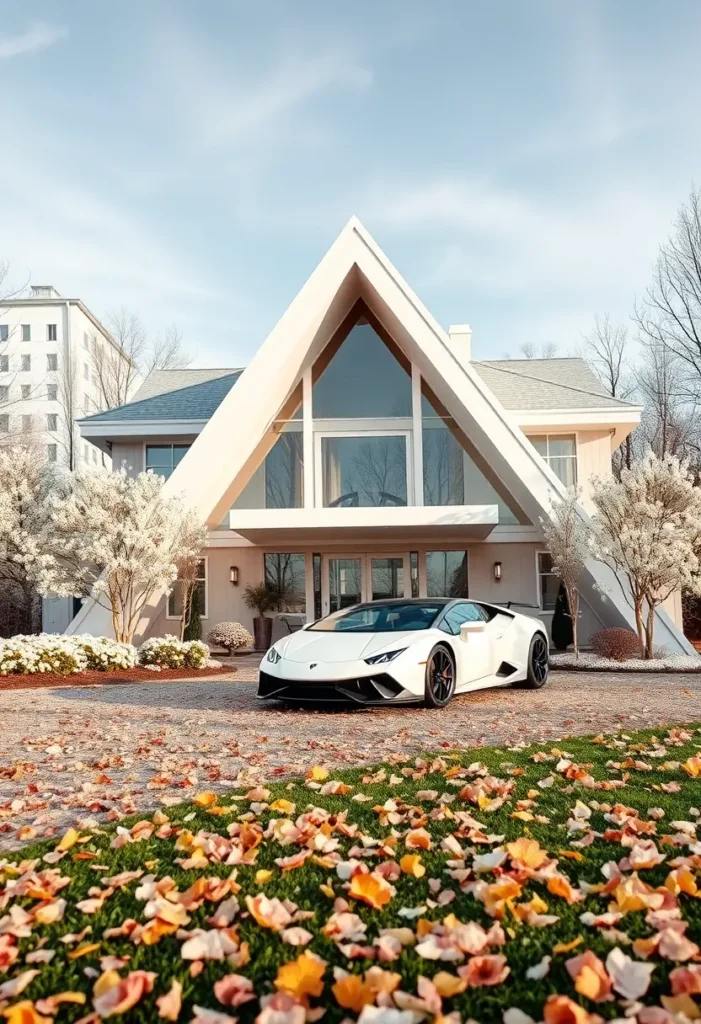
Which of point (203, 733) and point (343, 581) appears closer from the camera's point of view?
point (203, 733)

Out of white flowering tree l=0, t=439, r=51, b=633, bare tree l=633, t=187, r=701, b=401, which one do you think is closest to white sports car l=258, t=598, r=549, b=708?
white flowering tree l=0, t=439, r=51, b=633

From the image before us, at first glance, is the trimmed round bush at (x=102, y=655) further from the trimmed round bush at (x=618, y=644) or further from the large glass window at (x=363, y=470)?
the trimmed round bush at (x=618, y=644)

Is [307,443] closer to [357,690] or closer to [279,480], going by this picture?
[279,480]

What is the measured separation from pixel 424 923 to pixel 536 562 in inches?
748

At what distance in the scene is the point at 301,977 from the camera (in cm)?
Answer: 238

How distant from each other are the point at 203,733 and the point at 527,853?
4578mm

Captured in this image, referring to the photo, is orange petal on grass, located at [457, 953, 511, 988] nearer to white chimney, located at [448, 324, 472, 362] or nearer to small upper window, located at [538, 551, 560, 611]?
small upper window, located at [538, 551, 560, 611]

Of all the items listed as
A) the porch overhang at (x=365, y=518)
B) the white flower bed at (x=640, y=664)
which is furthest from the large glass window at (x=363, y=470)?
the white flower bed at (x=640, y=664)

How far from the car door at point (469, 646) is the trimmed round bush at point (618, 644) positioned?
576 centimetres

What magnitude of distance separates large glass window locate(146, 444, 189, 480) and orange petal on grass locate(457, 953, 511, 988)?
20632mm

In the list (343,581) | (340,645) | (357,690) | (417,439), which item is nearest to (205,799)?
(357,690)

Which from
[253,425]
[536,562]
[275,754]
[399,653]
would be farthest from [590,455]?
[275,754]

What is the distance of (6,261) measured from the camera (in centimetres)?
2459

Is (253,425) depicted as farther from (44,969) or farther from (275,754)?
(44,969)
